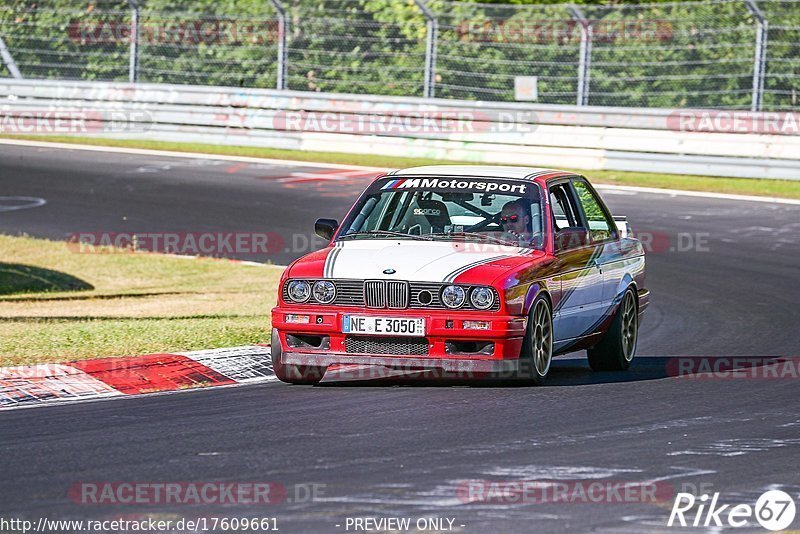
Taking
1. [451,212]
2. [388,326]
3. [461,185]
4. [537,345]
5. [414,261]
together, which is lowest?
[537,345]

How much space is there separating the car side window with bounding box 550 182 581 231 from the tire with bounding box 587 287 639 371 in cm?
76

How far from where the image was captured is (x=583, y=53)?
24344 millimetres

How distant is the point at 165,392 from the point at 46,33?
69.1 ft

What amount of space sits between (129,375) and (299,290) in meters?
1.32

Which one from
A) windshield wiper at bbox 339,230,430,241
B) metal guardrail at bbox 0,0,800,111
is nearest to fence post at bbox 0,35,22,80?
metal guardrail at bbox 0,0,800,111

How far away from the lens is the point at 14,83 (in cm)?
2845

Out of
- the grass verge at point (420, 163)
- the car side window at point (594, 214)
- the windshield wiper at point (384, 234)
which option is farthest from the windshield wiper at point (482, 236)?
the grass verge at point (420, 163)

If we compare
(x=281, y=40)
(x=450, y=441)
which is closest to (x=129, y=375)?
(x=450, y=441)

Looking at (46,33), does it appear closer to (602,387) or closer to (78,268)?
(78,268)

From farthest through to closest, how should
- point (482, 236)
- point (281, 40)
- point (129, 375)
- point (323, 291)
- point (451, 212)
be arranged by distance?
point (281, 40)
point (451, 212)
point (482, 236)
point (129, 375)
point (323, 291)

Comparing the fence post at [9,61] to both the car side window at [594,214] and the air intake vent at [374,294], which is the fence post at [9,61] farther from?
the air intake vent at [374,294]

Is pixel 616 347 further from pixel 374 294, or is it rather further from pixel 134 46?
pixel 134 46

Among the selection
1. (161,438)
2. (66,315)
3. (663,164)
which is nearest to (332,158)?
(663,164)

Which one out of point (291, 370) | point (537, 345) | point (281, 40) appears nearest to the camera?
point (537, 345)
